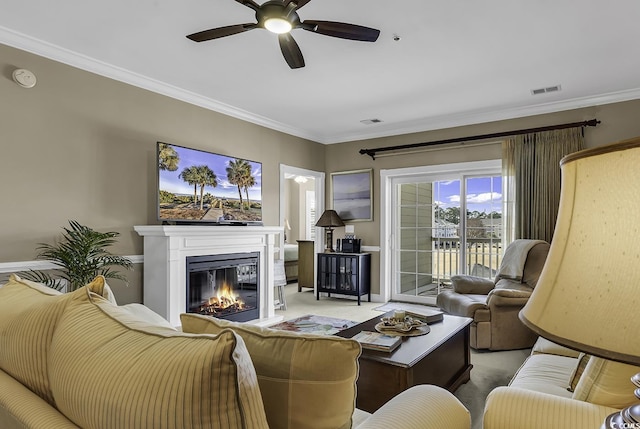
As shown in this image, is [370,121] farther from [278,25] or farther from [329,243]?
[278,25]

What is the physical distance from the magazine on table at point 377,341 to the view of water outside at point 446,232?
128 inches

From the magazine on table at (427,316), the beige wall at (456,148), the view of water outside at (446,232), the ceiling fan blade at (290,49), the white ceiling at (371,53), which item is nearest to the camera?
the ceiling fan blade at (290,49)

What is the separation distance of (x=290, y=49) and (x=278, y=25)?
30 centimetres

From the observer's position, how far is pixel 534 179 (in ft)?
15.3

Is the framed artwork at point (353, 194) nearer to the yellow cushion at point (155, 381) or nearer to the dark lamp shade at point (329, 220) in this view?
the dark lamp shade at point (329, 220)

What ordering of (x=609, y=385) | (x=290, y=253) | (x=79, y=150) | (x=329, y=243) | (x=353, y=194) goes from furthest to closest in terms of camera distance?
(x=290, y=253), (x=329, y=243), (x=353, y=194), (x=79, y=150), (x=609, y=385)

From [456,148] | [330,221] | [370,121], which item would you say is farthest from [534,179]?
[330,221]

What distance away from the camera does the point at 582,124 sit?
446cm

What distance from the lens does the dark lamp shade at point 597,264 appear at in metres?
0.54

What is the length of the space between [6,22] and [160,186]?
5.57 ft

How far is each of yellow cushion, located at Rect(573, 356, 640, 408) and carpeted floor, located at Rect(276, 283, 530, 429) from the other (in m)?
1.13

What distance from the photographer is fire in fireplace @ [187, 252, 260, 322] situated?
13.3 feet

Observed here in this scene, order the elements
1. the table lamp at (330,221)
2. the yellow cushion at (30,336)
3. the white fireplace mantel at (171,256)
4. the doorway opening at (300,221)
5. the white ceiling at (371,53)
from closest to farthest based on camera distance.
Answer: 1. the yellow cushion at (30,336)
2. the white ceiling at (371,53)
3. the white fireplace mantel at (171,256)
4. the doorway opening at (300,221)
5. the table lamp at (330,221)

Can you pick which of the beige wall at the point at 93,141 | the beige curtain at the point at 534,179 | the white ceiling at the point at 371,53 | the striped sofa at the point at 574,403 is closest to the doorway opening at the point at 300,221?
the beige wall at the point at 93,141
